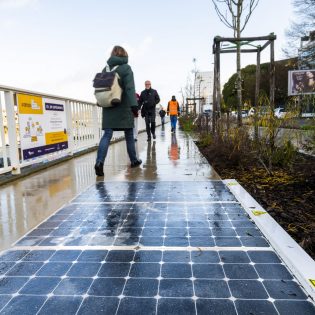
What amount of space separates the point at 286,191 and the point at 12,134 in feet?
14.2

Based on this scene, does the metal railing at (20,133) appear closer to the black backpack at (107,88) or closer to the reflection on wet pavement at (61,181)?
the reflection on wet pavement at (61,181)

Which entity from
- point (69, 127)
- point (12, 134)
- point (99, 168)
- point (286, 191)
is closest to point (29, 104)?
point (12, 134)

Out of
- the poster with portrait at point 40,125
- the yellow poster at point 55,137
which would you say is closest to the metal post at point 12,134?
the poster with portrait at point 40,125

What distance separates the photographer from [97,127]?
10672mm

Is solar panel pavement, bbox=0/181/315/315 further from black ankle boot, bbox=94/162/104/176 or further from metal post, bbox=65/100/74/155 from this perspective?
metal post, bbox=65/100/74/155

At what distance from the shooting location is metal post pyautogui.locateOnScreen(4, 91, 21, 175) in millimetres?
5324

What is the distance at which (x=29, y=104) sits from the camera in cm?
594

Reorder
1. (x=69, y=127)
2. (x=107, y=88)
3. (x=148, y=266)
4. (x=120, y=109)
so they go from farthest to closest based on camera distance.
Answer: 1. (x=69, y=127)
2. (x=120, y=109)
3. (x=107, y=88)
4. (x=148, y=266)

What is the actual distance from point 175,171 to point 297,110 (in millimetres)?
2217

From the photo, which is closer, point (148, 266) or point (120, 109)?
point (148, 266)

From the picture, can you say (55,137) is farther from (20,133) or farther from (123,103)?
(123,103)

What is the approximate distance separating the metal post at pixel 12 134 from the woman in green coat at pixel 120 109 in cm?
134

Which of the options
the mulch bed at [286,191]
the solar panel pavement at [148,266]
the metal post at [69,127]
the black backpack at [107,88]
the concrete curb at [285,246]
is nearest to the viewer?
the solar panel pavement at [148,266]

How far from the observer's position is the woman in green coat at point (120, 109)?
533 cm
